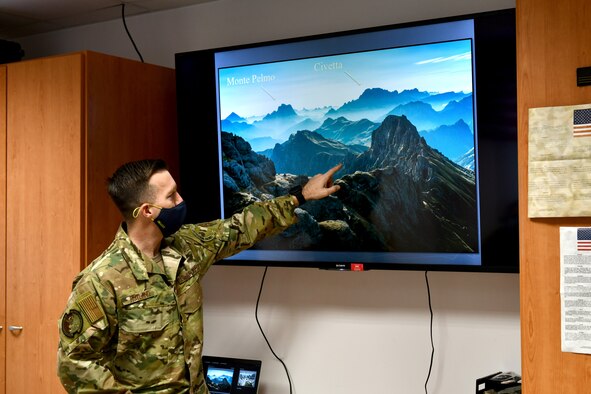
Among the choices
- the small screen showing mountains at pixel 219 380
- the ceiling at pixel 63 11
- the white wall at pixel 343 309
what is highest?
the ceiling at pixel 63 11

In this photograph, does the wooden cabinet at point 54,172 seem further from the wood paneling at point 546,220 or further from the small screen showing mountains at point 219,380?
the wood paneling at point 546,220

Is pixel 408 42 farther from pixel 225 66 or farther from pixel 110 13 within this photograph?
pixel 110 13

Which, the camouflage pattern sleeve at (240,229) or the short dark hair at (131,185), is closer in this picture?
the short dark hair at (131,185)

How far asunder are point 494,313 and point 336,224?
0.78m

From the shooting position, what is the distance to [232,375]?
339 centimetres

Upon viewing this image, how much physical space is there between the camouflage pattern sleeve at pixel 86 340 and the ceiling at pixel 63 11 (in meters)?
1.94

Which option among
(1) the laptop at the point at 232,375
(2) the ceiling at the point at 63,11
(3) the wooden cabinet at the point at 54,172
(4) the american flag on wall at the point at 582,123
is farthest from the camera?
(2) the ceiling at the point at 63,11

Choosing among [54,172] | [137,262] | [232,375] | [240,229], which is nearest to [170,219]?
[137,262]

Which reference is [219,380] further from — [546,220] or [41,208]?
[546,220]

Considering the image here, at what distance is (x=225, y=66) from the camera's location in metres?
3.29

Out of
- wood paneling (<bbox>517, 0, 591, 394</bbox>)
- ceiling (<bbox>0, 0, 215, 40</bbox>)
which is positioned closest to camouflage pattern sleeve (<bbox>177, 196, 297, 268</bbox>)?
wood paneling (<bbox>517, 0, 591, 394</bbox>)

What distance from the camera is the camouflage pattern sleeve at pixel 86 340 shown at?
2236 mm

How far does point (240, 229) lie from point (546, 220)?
121 centimetres

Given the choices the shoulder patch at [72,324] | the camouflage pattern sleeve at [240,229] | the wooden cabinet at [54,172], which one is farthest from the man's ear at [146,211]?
the wooden cabinet at [54,172]
